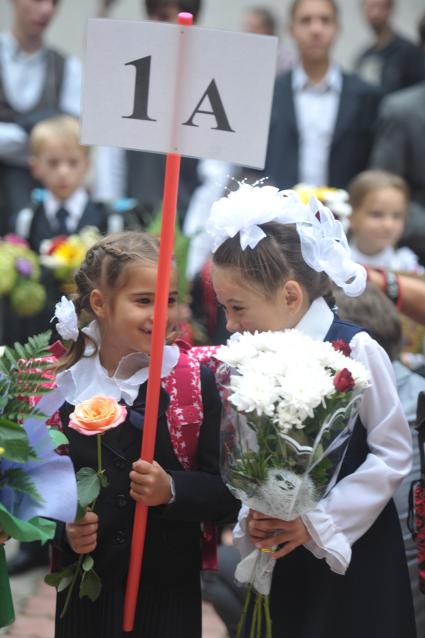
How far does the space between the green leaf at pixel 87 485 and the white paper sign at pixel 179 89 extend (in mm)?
866

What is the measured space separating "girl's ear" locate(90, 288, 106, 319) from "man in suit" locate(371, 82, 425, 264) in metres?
3.32

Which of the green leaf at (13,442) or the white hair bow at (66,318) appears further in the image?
the white hair bow at (66,318)

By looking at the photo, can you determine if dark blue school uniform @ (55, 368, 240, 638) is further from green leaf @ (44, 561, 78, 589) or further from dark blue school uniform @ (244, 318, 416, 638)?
dark blue school uniform @ (244, 318, 416, 638)

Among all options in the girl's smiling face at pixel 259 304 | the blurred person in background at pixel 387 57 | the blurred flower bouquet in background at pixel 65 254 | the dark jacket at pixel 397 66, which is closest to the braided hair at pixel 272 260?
the girl's smiling face at pixel 259 304

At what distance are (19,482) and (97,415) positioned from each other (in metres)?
0.28

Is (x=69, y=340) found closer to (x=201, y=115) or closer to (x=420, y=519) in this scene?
(x=201, y=115)

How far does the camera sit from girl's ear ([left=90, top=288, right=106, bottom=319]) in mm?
3295

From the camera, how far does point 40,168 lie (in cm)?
629

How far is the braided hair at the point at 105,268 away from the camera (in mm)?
3273

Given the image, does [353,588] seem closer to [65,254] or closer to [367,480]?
[367,480]

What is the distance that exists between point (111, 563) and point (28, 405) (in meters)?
0.59

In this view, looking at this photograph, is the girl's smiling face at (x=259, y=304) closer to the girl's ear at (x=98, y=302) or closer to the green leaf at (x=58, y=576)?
the girl's ear at (x=98, y=302)

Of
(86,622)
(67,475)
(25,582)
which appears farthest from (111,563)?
(25,582)

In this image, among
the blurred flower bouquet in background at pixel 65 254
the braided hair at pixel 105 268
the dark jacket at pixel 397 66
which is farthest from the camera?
the dark jacket at pixel 397 66
